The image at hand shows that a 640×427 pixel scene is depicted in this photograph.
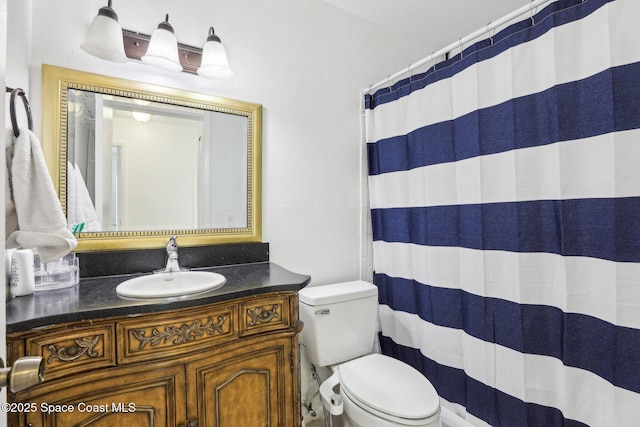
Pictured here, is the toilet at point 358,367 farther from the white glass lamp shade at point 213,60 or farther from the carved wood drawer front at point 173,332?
the white glass lamp shade at point 213,60

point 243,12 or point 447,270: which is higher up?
point 243,12

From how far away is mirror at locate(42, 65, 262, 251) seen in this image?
4.09 ft

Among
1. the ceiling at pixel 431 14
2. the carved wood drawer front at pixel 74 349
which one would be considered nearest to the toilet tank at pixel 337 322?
the carved wood drawer front at pixel 74 349

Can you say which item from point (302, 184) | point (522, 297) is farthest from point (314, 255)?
point (522, 297)

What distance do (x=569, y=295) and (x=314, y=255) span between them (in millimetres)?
1180

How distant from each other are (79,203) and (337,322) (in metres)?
1.28

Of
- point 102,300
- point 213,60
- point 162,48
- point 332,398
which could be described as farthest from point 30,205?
point 332,398

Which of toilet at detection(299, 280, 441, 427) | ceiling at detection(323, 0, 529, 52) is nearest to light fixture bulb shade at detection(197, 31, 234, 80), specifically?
ceiling at detection(323, 0, 529, 52)

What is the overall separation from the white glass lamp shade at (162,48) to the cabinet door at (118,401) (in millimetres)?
1195

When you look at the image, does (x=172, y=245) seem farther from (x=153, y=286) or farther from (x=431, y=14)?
(x=431, y=14)

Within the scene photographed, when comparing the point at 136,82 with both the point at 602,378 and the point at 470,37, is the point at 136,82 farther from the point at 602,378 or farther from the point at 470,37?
the point at 602,378

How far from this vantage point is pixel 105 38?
119 cm

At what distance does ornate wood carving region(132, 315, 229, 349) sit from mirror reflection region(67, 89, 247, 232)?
0.60 metres

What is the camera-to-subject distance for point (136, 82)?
135 centimetres
